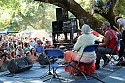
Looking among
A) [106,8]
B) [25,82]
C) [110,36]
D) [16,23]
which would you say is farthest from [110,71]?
[16,23]

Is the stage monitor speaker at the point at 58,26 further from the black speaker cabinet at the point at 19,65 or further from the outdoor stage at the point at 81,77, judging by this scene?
the outdoor stage at the point at 81,77

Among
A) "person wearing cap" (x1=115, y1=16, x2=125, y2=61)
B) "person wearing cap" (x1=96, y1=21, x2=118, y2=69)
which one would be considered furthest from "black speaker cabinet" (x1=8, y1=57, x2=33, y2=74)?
"person wearing cap" (x1=115, y1=16, x2=125, y2=61)

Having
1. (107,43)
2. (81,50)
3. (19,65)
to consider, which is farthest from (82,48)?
(19,65)

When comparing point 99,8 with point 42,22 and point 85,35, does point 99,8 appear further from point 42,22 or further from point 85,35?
point 42,22

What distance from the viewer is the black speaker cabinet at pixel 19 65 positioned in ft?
25.0

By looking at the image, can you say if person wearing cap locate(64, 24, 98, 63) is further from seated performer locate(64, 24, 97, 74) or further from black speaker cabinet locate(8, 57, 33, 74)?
black speaker cabinet locate(8, 57, 33, 74)

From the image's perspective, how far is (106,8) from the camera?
10664 millimetres

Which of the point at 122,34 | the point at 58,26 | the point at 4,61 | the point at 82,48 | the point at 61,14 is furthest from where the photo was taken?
the point at 61,14

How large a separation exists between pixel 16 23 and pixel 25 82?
37927 millimetres

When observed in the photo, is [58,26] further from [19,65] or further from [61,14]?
[19,65]

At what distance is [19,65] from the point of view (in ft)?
25.4

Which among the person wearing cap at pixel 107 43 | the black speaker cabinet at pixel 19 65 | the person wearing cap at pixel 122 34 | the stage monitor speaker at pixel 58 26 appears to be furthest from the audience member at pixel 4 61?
the person wearing cap at pixel 122 34

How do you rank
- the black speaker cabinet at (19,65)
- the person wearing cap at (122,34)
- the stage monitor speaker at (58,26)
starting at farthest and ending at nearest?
1. the stage monitor speaker at (58,26)
2. the person wearing cap at (122,34)
3. the black speaker cabinet at (19,65)

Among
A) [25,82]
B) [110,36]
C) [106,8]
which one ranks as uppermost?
[106,8]
